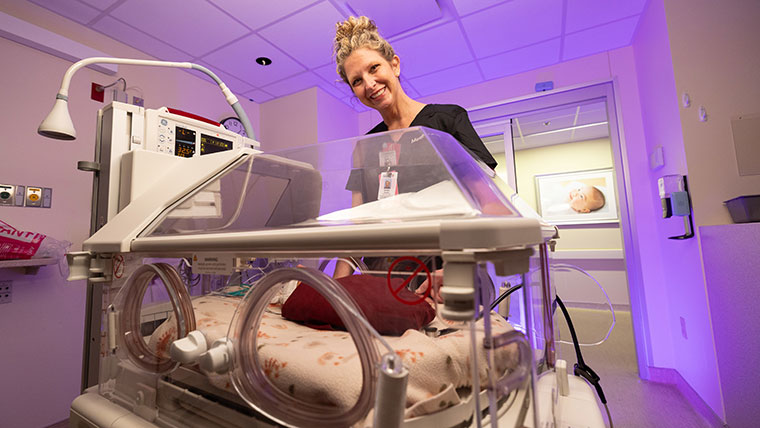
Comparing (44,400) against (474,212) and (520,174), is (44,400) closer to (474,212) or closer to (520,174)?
(474,212)

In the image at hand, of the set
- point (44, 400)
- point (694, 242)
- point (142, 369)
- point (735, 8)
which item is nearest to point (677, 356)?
point (694, 242)

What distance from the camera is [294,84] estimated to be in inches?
124

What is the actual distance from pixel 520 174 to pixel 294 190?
496cm

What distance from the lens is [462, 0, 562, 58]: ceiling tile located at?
7.13 feet

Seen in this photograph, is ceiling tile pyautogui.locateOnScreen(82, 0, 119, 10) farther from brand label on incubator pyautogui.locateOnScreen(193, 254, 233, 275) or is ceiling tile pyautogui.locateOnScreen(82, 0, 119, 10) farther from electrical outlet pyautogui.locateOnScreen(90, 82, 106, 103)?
brand label on incubator pyautogui.locateOnScreen(193, 254, 233, 275)

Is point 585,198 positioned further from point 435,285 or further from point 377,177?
point 435,285

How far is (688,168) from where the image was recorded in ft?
5.50

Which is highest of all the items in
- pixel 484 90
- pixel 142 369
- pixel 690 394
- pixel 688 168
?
pixel 484 90

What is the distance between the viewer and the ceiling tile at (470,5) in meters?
2.11

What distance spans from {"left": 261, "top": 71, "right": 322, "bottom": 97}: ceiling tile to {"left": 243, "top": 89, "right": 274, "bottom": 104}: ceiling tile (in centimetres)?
9

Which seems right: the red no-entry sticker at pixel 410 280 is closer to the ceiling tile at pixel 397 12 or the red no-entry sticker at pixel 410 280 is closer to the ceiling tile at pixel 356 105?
the ceiling tile at pixel 397 12

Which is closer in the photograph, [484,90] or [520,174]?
[484,90]

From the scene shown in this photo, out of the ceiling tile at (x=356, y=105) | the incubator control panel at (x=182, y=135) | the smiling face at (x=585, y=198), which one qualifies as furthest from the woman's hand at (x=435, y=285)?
the smiling face at (x=585, y=198)

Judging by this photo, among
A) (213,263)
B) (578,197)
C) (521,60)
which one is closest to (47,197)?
(213,263)
